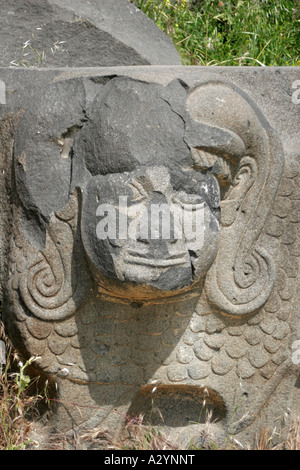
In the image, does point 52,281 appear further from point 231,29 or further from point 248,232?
point 231,29

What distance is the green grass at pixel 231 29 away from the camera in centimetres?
375

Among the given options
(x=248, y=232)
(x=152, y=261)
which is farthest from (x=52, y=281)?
(x=248, y=232)

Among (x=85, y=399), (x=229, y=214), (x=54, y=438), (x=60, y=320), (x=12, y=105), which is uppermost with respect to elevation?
(x=12, y=105)

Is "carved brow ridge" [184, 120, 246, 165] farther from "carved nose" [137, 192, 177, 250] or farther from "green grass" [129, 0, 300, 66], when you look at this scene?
"green grass" [129, 0, 300, 66]

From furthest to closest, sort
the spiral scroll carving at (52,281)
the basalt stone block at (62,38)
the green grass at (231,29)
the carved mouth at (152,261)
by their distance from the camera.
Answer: the green grass at (231,29), the basalt stone block at (62,38), the spiral scroll carving at (52,281), the carved mouth at (152,261)

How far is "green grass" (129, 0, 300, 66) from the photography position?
375 centimetres

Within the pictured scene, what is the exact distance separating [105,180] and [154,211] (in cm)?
17

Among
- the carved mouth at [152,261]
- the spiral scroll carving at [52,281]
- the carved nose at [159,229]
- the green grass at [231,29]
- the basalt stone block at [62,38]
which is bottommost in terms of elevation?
the spiral scroll carving at [52,281]

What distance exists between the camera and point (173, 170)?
190cm

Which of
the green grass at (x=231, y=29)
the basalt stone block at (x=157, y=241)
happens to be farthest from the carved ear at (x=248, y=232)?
the green grass at (x=231, y=29)

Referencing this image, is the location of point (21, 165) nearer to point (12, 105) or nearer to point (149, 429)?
point (12, 105)

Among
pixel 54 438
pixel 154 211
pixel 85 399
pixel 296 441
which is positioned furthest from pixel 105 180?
pixel 296 441

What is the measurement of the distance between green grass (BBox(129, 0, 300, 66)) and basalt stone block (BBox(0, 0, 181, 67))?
0.84 meters

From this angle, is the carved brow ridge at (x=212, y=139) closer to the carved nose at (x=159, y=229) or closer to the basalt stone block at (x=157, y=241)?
the basalt stone block at (x=157, y=241)
